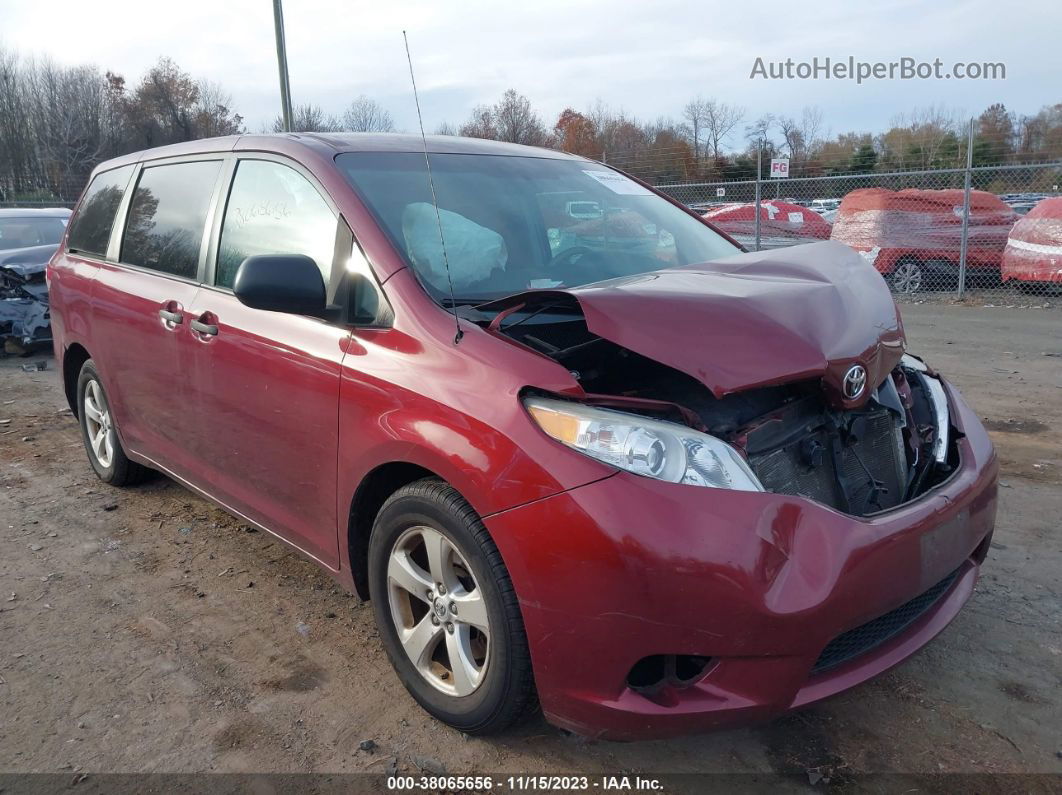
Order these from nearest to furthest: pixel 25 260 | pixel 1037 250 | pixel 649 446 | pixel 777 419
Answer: pixel 649 446 → pixel 777 419 → pixel 25 260 → pixel 1037 250

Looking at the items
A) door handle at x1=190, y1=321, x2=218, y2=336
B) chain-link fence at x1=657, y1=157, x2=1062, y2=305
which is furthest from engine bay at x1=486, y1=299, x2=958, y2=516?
chain-link fence at x1=657, y1=157, x2=1062, y2=305

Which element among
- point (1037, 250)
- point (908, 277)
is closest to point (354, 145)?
point (908, 277)

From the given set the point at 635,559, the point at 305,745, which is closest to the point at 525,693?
the point at 635,559

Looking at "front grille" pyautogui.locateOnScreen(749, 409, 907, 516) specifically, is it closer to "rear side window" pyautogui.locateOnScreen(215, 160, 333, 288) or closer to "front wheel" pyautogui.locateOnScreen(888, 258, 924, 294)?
"rear side window" pyautogui.locateOnScreen(215, 160, 333, 288)

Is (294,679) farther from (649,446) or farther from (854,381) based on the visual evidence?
(854,381)

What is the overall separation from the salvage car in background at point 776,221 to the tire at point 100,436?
453 inches

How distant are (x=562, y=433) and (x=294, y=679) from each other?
147cm

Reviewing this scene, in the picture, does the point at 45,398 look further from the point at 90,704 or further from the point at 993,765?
the point at 993,765

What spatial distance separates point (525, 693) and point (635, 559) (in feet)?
1.94

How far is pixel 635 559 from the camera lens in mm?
1989

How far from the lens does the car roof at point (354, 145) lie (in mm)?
3172

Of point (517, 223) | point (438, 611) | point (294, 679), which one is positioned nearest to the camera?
point (438, 611)

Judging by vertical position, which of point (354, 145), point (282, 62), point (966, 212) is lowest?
point (966, 212)

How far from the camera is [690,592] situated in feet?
6.51
